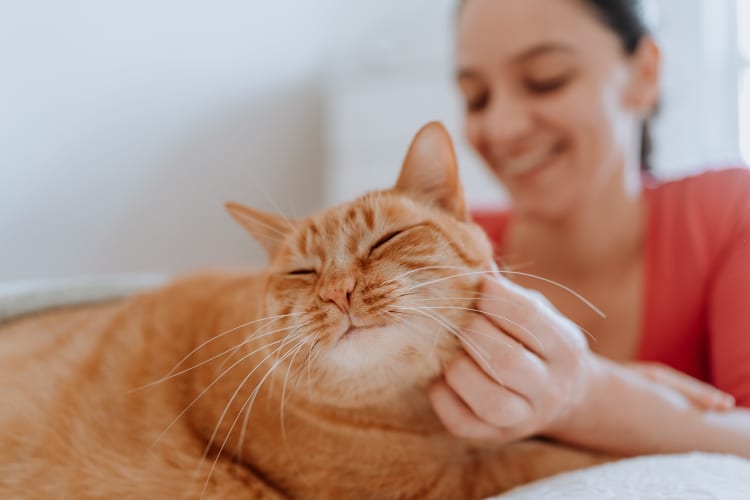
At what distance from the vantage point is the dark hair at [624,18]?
4.86ft

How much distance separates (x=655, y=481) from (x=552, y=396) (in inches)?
6.1

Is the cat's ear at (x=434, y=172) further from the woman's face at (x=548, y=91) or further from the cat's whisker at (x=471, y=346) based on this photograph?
the woman's face at (x=548, y=91)

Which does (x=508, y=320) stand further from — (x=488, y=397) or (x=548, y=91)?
(x=548, y=91)

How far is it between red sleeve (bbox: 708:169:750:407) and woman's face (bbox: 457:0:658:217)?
30 centimetres

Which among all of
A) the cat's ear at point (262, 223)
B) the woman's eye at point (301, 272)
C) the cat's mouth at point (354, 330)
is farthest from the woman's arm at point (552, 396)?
the cat's ear at point (262, 223)

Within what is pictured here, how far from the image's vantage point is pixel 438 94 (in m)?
2.85

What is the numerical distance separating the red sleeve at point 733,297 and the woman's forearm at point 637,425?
8.5 inches

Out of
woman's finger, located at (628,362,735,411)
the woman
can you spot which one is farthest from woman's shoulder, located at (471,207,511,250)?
woman's finger, located at (628,362,735,411)

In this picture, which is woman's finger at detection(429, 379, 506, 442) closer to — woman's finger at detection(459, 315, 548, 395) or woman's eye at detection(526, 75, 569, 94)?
woman's finger at detection(459, 315, 548, 395)

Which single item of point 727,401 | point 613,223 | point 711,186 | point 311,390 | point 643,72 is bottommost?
point 727,401

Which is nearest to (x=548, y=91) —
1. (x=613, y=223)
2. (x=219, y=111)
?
(x=613, y=223)

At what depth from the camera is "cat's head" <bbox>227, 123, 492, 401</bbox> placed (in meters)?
0.79

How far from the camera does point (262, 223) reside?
1.04 metres

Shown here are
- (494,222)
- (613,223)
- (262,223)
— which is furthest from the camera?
(494,222)
